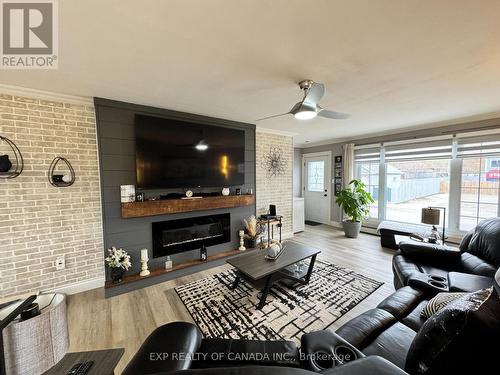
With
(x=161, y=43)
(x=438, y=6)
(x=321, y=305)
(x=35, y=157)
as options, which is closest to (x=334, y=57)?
(x=438, y=6)

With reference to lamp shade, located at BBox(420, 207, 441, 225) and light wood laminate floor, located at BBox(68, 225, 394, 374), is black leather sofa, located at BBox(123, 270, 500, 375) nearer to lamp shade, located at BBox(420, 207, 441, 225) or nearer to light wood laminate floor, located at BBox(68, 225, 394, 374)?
light wood laminate floor, located at BBox(68, 225, 394, 374)

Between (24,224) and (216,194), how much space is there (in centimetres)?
230

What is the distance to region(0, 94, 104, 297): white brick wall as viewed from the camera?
2.16 metres

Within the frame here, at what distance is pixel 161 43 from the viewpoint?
1492 mm

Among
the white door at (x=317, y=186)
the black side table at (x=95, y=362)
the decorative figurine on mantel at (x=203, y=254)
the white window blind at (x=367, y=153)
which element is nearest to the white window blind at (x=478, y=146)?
the white window blind at (x=367, y=153)

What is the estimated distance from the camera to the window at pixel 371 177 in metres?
4.96

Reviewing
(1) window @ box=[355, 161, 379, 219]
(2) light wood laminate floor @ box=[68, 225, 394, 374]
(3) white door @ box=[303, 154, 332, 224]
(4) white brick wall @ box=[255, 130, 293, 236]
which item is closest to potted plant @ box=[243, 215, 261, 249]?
(4) white brick wall @ box=[255, 130, 293, 236]

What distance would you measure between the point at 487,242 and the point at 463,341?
2084 millimetres

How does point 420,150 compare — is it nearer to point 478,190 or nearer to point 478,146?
point 478,146

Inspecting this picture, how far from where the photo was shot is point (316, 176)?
6199 mm

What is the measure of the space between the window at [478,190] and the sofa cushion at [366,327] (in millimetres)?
3723

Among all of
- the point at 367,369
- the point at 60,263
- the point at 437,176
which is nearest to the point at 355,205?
the point at 437,176

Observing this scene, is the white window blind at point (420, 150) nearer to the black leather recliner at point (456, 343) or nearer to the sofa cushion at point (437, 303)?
the sofa cushion at point (437, 303)

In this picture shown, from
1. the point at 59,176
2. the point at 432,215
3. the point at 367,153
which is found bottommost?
the point at 432,215
